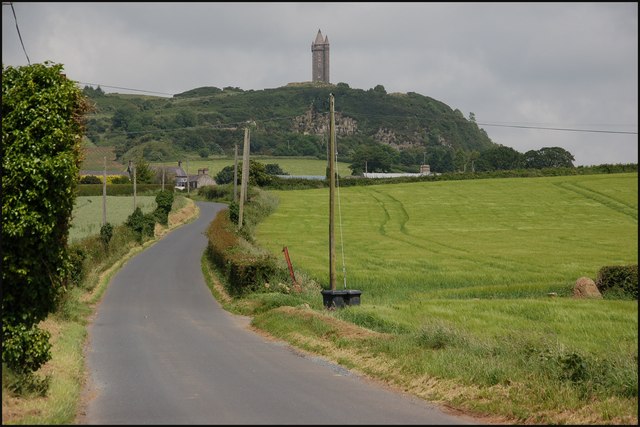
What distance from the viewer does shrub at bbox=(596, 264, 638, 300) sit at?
35.6 m

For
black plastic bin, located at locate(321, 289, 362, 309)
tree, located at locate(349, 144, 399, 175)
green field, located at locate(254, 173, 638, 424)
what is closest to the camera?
green field, located at locate(254, 173, 638, 424)

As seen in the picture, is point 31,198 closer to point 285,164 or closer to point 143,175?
point 143,175

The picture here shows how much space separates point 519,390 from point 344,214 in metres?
65.9

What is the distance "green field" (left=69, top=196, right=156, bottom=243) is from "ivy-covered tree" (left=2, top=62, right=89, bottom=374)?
164ft

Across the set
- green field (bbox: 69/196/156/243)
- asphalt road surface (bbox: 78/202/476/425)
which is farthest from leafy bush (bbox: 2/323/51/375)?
green field (bbox: 69/196/156/243)

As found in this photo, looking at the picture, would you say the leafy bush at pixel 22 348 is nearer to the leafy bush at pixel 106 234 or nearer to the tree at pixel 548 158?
the leafy bush at pixel 106 234

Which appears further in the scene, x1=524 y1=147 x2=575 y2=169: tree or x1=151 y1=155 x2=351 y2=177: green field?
x1=151 y1=155 x2=351 y2=177: green field

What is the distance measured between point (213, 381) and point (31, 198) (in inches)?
195

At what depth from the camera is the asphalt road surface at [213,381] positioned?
12.6 meters

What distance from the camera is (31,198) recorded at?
14.2 metres

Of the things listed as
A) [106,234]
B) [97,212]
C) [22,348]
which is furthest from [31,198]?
[97,212]

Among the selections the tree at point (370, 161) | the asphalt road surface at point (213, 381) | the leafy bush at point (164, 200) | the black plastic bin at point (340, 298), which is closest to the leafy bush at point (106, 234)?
the leafy bush at point (164, 200)

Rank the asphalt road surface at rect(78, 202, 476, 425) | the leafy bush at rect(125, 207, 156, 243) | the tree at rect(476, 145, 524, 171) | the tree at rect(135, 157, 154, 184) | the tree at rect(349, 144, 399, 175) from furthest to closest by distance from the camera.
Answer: the tree at rect(349, 144, 399, 175) < the tree at rect(476, 145, 524, 171) < the tree at rect(135, 157, 154, 184) < the leafy bush at rect(125, 207, 156, 243) < the asphalt road surface at rect(78, 202, 476, 425)

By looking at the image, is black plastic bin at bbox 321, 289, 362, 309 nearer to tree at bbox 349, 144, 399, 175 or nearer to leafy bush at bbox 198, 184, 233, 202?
leafy bush at bbox 198, 184, 233, 202
